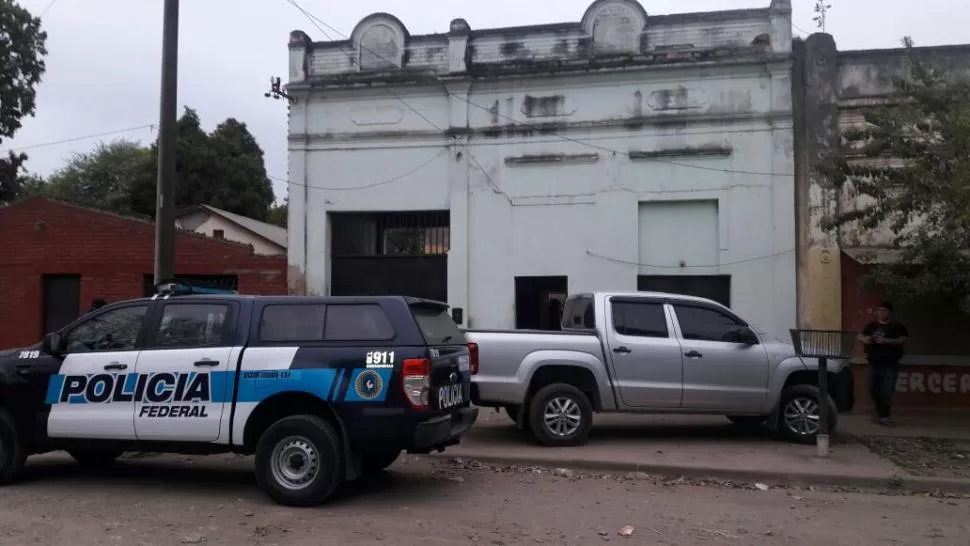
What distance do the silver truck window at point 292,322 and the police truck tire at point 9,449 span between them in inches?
100.0

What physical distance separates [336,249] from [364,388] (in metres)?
9.64

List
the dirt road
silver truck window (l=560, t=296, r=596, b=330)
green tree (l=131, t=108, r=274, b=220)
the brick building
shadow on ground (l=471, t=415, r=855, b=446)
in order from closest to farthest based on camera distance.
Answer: the dirt road
silver truck window (l=560, t=296, r=596, b=330)
shadow on ground (l=471, t=415, r=855, b=446)
the brick building
green tree (l=131, t=108, r=274, b=220)

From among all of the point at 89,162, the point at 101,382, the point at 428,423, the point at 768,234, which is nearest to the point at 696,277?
the point at 768,234

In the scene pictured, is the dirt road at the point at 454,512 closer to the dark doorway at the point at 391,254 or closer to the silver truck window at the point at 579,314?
the silver truck window at the point at 579,314

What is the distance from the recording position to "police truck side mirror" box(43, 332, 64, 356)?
294 inches

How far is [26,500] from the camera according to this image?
23.2 feet

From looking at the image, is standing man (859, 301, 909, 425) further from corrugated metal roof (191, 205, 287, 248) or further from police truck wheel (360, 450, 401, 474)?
corrugated metal roof (191, 205, 287, 248)

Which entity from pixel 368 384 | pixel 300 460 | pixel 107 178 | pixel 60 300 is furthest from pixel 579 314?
pixel 107 178

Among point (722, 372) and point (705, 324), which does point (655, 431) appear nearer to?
point (722, 372)

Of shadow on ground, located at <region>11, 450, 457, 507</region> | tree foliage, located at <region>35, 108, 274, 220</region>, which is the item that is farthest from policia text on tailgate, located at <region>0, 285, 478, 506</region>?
tree foliage, located at <region>35, 108, 274, 220</region>

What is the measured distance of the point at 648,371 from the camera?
32.0 ft

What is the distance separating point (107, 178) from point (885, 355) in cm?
4041

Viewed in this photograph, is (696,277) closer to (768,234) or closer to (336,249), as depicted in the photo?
(768,234)

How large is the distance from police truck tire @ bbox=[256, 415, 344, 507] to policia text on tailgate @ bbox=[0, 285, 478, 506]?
0.4 inches
